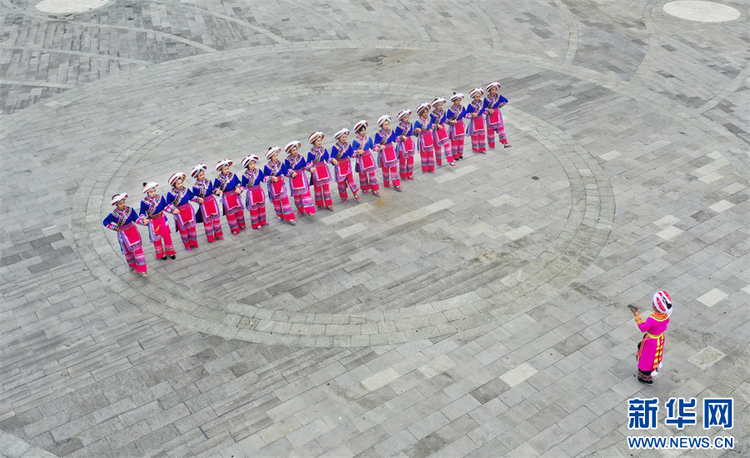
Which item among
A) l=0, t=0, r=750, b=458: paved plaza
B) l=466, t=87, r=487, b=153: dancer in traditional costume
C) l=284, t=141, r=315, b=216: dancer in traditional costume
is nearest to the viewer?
l=0, t=0, r=750, b=458: paved plaza

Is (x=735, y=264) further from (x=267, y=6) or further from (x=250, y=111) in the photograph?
(x=267, y=6)

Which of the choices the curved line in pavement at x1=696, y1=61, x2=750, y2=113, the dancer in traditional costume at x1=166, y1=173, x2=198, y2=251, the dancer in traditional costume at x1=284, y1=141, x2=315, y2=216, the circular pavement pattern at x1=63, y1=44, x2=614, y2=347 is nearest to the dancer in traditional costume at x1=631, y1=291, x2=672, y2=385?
the circular pavement pattern at x1=63, y1=44, x2=614, y2=347

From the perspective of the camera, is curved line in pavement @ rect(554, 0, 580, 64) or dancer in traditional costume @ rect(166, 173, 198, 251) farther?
curved line in pavement @ rect(554, 0, 580, 64)

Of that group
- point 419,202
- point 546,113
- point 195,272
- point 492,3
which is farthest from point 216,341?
point 492,3

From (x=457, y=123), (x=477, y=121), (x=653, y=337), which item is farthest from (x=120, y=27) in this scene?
(x=653, y=337)

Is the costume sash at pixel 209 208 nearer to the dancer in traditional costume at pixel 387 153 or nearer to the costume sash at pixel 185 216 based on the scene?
the costume sash at pixel 185 216

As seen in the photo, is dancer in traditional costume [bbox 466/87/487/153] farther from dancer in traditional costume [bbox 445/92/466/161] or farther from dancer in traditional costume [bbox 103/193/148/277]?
dancer in traditional costume [bbox 103/193/148/277]

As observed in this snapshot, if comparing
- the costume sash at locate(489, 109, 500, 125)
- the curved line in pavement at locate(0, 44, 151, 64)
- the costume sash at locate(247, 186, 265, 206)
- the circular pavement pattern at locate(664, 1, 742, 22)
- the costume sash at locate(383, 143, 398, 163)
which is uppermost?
the circular pavement pattern at locate(664, 1, 742, 22)
